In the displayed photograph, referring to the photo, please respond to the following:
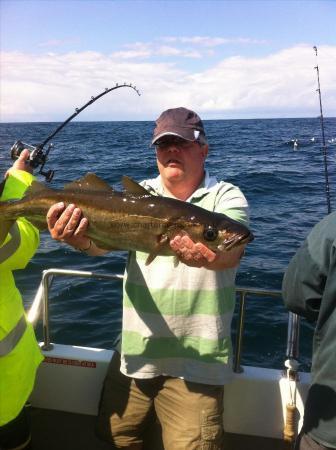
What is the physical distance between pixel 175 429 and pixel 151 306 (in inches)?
42.2

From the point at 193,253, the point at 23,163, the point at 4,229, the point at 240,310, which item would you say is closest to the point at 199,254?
the point at 193,253

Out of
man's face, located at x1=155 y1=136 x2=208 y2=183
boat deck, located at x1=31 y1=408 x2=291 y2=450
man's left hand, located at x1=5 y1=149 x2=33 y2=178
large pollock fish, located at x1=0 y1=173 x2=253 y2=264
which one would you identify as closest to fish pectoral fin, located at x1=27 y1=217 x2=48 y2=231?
large pollock fish, located at x1=0 y1=173 x2=253 y2=264

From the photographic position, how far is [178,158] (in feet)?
13.1

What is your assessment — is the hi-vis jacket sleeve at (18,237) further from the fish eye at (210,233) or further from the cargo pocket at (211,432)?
the cargo pocket at (211,432)

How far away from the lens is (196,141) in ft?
13.1

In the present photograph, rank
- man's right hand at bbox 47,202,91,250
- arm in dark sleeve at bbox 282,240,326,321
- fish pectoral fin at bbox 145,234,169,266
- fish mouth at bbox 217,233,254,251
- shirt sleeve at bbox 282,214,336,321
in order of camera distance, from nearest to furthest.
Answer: shirt sleeve at bbox 282,214,336,321 < arm in dark sleeve at bbox 282,240,326,321 < fish mouth at bbox 217,233,254,251 < fish pectoral fin at bbox 145,234,169,266 < man's right hand at bbox 47,202,91,250

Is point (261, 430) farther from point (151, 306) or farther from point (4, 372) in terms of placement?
point (4, 372)

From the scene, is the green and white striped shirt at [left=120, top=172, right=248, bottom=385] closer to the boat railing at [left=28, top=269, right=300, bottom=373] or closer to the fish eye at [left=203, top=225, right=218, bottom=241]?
the fish eye at [left=203, top=225, right=218, bottom=241]

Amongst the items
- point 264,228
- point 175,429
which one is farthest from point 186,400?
point 264,228

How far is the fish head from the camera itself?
11.1 feet

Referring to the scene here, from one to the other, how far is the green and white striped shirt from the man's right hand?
55 centimetres

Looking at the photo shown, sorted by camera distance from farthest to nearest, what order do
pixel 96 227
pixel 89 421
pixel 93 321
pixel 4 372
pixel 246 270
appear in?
pixel 246 270
pixel 93 321
pixel 89 421
pixel 96 227
pixel 4 372

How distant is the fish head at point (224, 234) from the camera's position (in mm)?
3373

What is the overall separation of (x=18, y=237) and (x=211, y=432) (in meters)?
2.25
